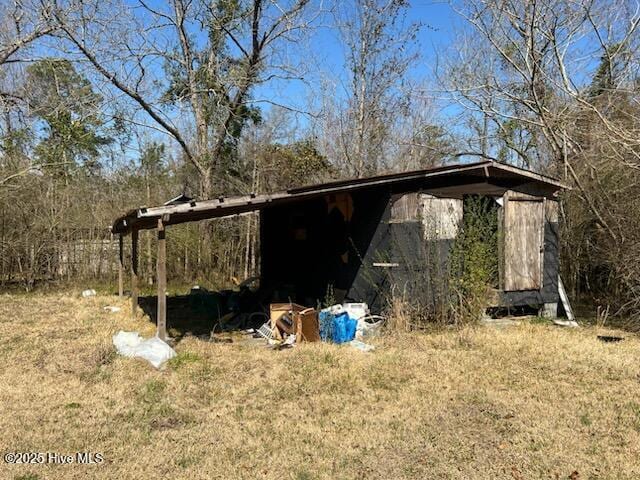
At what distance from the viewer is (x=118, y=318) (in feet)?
31.0

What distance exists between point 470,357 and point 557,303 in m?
4.12

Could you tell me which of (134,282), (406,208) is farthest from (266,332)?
(134,282)

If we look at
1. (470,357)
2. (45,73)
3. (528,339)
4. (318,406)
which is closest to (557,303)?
(528,339)

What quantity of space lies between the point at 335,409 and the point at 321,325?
2.92m

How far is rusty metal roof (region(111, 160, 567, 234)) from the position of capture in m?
6.84

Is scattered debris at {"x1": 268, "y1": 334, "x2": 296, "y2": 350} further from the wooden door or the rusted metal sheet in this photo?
the wooden door

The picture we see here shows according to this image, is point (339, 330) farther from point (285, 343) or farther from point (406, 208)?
point (406, 208)

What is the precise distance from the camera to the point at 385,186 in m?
8.35

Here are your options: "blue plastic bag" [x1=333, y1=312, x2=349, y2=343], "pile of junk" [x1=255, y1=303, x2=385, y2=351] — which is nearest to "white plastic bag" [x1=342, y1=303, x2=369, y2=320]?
"pile of junk" [x1=255, y1=303, x2=385, y2=351]

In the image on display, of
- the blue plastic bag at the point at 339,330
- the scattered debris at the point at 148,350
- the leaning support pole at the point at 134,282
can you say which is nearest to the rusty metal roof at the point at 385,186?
the leaning support pole at the point at 134,282

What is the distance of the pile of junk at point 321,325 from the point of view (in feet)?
24.2

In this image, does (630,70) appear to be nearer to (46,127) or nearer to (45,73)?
(45,73)

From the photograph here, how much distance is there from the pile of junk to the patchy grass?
0.48m

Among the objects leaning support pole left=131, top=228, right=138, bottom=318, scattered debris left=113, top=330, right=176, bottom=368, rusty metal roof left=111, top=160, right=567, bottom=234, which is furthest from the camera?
leaning support pole left=131, top=228, right=138, bottom=318
